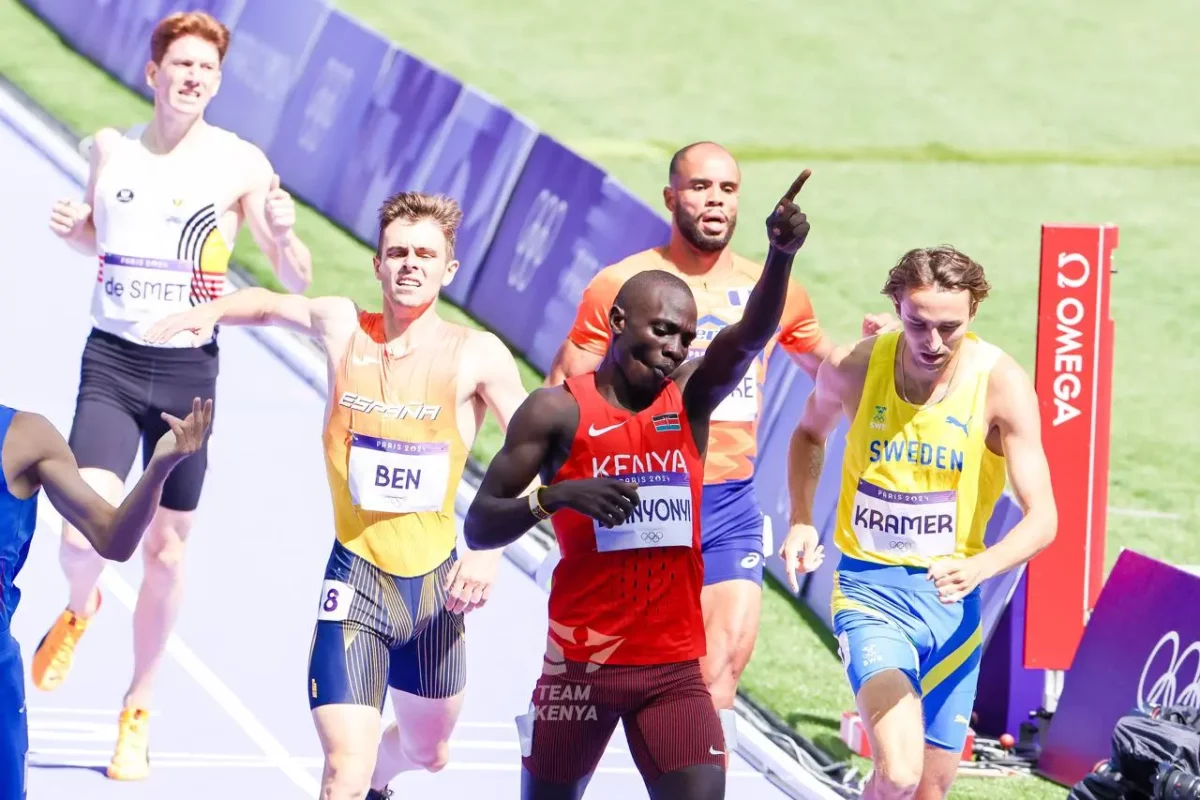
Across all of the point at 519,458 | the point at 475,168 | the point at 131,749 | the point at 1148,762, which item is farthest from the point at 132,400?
the point at 475,168

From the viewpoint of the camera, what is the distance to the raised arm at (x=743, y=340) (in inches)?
265

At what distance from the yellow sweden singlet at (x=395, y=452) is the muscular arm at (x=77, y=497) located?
6.29ft

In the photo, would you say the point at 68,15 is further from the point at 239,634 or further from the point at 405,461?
the point at 405,461

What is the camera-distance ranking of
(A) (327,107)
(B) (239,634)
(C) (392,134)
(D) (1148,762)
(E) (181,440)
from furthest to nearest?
(A) (327,107) < (C) (392,134) < (B) (239,634) < (D) (1148,762) < (E) (181,440)

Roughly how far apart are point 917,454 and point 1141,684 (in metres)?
2.74

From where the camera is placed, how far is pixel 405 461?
770 centimetres

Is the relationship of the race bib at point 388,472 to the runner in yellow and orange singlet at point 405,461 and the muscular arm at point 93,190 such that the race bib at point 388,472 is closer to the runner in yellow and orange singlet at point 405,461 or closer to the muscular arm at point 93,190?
the runner in yellow and orange singlet at point 405,461

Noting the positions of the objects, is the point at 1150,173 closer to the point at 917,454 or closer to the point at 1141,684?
the point at 1141,684

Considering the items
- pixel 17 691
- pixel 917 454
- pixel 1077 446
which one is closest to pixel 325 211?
pixel 1077 446

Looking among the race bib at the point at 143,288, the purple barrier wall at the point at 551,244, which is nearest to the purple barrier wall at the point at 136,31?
the purple barrier wall at the point at 551,244

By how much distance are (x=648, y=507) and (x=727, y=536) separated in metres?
Answer: 1.96

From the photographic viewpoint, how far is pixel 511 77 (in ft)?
78.3

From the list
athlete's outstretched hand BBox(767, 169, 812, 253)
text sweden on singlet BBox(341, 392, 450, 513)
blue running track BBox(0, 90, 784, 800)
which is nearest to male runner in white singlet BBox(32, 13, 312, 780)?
blue running track BBox(0, 90, 784, 800)

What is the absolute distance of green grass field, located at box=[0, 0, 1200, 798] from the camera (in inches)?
699
